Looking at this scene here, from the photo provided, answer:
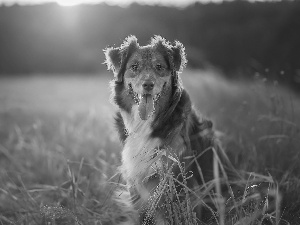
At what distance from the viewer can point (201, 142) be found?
402 centimetres

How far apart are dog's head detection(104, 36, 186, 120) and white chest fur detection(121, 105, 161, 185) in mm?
170

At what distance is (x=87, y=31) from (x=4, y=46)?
544cm

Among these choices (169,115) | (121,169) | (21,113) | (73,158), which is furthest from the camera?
(21,113)

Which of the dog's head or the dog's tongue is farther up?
the dog's head

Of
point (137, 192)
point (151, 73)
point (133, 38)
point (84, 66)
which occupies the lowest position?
point (84, 66)

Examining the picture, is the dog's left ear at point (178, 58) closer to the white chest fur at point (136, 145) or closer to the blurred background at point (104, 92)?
the white chest fur at point (136, 145)

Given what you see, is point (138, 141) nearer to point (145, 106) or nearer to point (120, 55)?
point (145, 106)

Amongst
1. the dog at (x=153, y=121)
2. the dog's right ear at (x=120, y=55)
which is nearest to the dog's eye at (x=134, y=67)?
the dog at (x=153, y=121)

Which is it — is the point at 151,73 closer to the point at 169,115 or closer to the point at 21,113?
the point at 169,115

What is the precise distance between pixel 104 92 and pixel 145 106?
1167cm

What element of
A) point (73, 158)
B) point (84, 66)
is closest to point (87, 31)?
point (84, 66)

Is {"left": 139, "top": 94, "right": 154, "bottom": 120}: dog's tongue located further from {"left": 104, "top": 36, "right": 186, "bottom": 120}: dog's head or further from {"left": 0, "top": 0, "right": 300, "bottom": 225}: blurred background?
{"left": 0, "top": 0, "right": 300, "bottom": 225}: blurred background

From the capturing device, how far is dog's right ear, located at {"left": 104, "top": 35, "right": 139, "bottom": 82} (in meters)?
4.20

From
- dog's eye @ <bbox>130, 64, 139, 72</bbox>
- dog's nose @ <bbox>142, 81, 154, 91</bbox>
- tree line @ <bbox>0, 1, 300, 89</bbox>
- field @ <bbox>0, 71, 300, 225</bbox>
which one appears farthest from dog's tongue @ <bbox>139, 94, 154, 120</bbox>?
tree line @ <bbox>0, 1, 300, 89</bbox>
